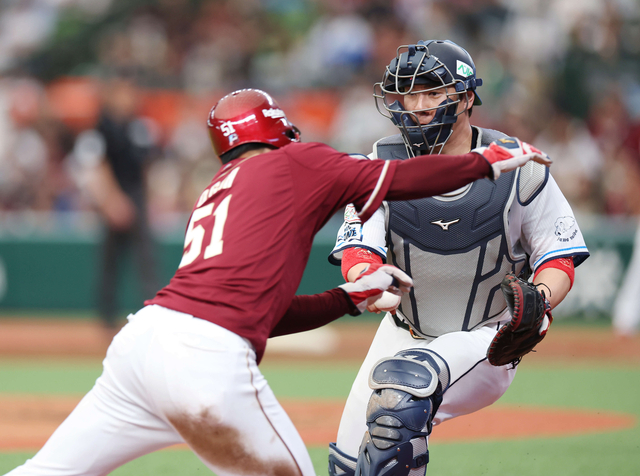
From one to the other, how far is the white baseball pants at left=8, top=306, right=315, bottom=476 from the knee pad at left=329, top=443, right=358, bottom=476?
96 centimetres

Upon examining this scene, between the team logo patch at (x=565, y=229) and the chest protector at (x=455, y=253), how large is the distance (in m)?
0.24

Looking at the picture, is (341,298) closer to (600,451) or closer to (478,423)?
(600,451)

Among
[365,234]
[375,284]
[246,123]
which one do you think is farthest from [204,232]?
[365,234]

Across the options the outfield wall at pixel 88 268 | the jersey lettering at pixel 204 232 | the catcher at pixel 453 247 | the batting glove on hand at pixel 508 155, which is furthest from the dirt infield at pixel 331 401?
the batting glove on hand at pixel 508 155

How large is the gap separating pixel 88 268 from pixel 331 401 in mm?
5917

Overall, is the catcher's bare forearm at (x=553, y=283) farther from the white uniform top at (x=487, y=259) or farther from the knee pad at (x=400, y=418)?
the knee pad at (x=400, y=418)

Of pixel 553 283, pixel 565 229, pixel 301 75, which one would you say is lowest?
pixel 301 75

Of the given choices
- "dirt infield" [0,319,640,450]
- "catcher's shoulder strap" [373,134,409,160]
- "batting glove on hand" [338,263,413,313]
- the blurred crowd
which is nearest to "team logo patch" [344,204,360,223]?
"catcher's shoulder strap" [373,134,409,160]

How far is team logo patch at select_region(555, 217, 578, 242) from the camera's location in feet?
12.9

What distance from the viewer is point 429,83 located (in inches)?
157

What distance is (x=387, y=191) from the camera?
3.16 meters

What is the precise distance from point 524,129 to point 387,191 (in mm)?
10503

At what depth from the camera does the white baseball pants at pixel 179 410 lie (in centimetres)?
284

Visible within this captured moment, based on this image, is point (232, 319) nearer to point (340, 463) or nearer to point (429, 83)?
point (340, 463)
